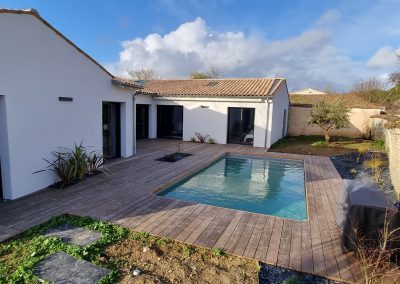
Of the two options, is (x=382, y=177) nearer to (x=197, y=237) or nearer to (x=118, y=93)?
(x=197, y=237)

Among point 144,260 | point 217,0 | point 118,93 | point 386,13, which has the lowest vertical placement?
point 144,260

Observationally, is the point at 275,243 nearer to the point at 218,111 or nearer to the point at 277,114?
the point at 218,111

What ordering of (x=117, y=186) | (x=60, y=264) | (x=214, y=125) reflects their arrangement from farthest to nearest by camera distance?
(x=214, y=125) → (x=117, y=186) → (x=60, y=264)

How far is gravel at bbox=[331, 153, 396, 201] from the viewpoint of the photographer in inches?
330

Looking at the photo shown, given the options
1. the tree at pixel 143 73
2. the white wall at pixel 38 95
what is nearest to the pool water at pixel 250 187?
the white wall at pixel 38 95

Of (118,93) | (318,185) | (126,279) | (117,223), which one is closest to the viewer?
(126,279)

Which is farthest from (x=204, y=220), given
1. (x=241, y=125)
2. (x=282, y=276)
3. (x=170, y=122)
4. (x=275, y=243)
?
(x=170, y=122)

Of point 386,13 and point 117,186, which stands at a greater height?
point 386,13

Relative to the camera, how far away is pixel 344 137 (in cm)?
2038

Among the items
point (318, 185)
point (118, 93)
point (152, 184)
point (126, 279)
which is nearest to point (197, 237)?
point (126, 279)

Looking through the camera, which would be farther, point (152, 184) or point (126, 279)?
point (152, 184)

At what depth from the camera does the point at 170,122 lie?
18812mm

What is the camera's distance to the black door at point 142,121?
58.3 feet

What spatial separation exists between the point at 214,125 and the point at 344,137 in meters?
11.3
